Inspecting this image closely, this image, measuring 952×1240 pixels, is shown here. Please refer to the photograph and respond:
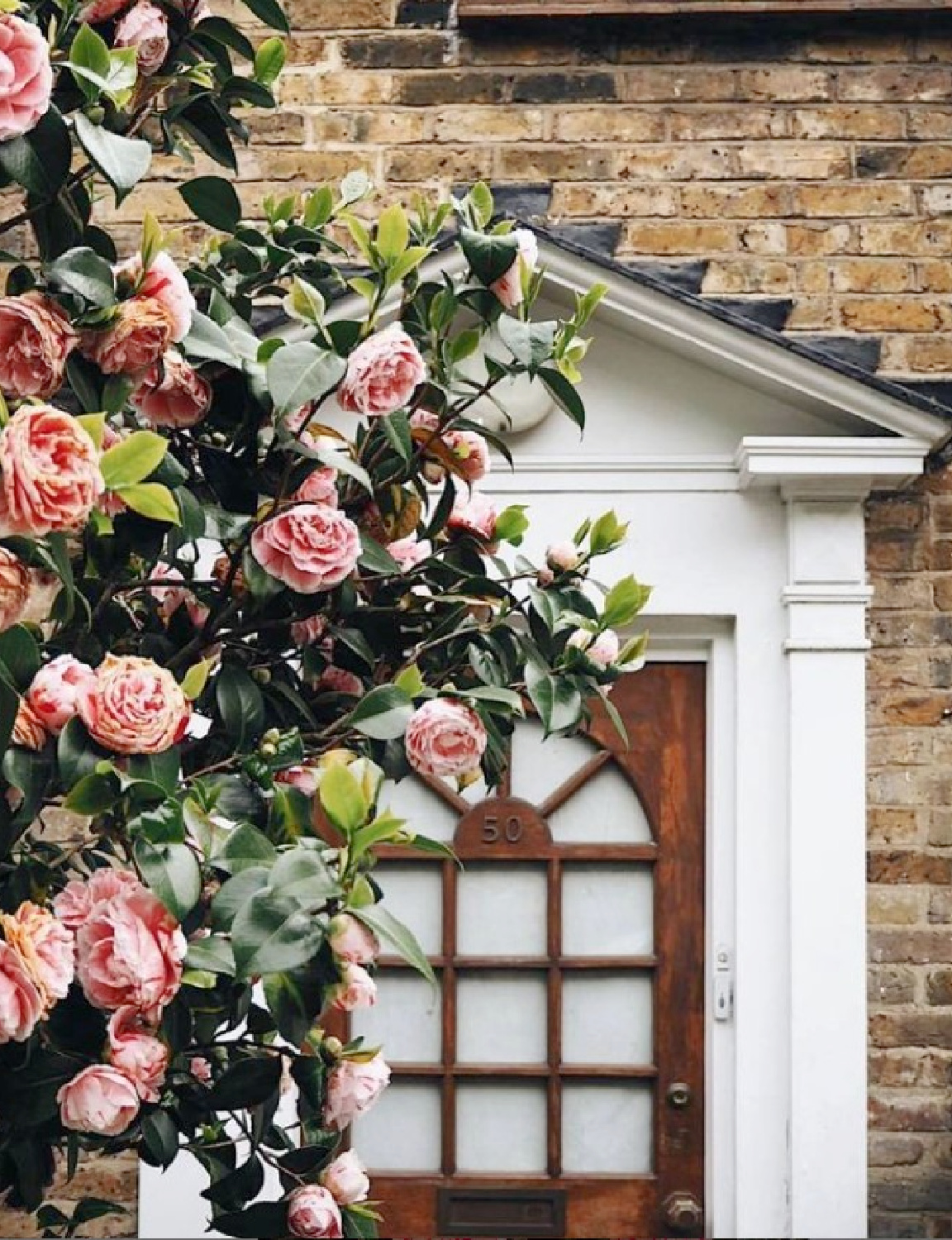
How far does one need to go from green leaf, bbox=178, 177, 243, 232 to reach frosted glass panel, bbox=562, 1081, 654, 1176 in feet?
9.14

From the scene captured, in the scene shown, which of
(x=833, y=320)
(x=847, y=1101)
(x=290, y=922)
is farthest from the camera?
(x=833, y=320)

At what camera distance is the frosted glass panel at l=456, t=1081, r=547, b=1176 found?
4.40m

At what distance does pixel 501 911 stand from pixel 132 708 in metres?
2.76

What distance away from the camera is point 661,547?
4.45 m

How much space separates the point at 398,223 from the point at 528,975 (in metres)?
2.64

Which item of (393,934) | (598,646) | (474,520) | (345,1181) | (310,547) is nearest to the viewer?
(393,934)

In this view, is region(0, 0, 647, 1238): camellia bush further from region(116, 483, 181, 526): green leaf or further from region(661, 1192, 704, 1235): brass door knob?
region(661, 1192, 704, 1235): brass door knob

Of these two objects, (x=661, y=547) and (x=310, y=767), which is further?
(x=661, y=547)

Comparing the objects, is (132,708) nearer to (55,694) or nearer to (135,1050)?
(55,694)

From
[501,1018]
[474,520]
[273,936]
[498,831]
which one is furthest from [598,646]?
[501,1018]

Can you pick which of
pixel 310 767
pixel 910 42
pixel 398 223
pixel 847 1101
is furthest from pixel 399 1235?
pixel 910 42

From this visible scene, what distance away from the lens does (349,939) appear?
1.66 meters

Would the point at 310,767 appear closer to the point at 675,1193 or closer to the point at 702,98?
the point at 675,1193

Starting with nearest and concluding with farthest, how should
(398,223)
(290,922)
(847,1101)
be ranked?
(290,922), (398,223), (847,1101)
